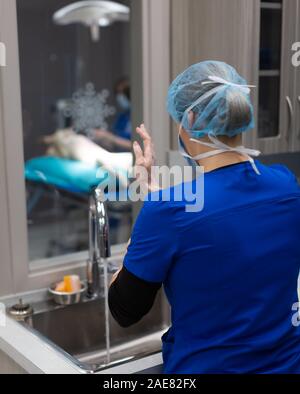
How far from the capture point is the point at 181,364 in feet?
3.56

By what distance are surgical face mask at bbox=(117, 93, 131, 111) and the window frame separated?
2.76 metres

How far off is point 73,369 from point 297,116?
3.61 feet

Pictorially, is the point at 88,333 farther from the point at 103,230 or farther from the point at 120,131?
the point at 120,131

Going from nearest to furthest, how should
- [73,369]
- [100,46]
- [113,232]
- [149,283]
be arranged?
[149,283]
[73,369]
[113,232]
[100,46]

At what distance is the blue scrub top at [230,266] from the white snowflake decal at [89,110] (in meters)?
2.69

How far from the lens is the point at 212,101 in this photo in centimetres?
103

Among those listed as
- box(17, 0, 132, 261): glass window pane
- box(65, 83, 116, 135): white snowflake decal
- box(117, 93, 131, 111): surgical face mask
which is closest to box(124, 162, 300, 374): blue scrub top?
box(17, 0, 132, 261): glass window pane

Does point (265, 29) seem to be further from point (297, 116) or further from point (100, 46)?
point (100, 46)

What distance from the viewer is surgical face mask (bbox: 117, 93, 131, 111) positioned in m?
4.54

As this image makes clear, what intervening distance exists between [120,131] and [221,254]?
3.18m

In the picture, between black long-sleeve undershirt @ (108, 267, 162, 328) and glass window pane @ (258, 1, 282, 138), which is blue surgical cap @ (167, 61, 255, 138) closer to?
black long-sleeve undershirt @ (108, 267, 162, 328)

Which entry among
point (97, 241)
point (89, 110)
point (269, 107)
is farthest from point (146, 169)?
point (89, 110)

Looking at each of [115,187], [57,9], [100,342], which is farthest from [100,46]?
[100,342]

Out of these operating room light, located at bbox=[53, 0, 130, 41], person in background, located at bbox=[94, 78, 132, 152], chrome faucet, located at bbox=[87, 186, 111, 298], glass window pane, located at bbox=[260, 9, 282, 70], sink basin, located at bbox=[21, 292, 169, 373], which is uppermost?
operating room light, located at bbox=[53, 0, 130, 41]
